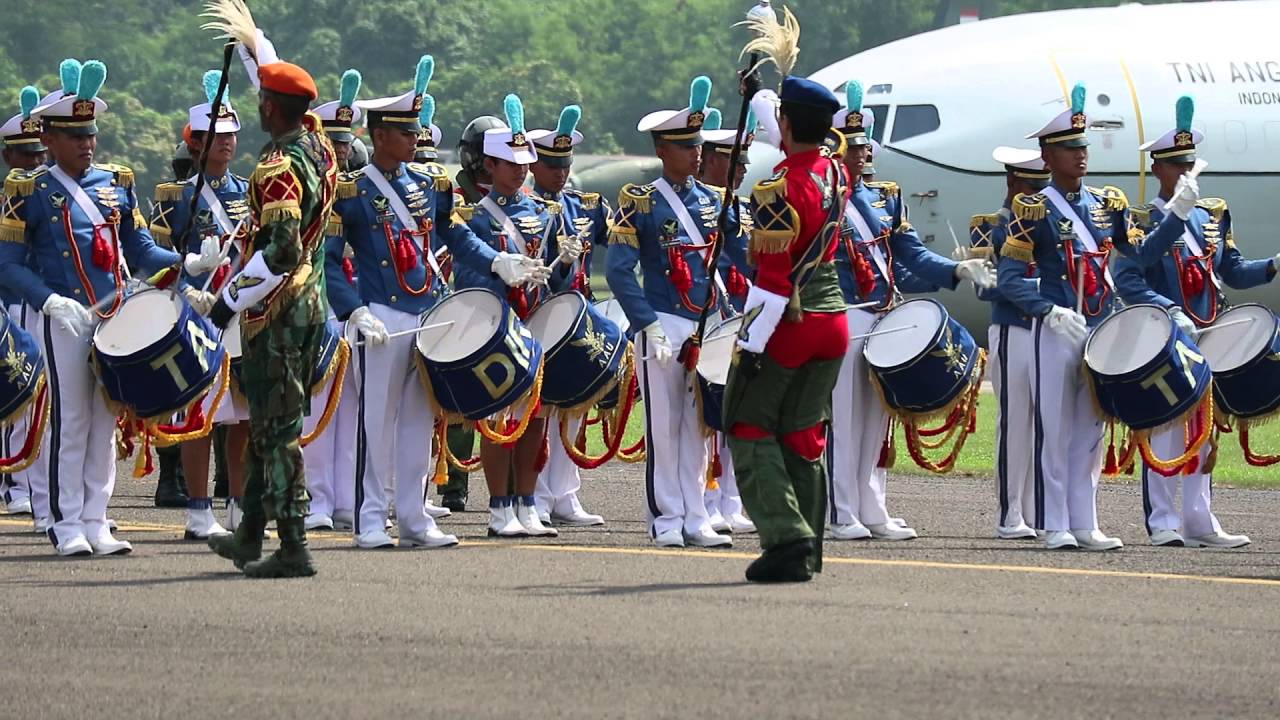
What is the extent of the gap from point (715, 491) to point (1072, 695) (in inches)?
214

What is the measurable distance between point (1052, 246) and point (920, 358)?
776mm

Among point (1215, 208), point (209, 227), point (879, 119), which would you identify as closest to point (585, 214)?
point (209, 227)

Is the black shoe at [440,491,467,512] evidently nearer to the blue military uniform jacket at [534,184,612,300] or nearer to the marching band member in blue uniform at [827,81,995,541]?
the blue military uniform jacket at [534,184,612,300]

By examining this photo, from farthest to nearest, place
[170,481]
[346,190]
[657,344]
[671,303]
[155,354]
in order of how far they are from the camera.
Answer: [170,481] < [671,303] < [657,344] < [346,190] < [155,354]

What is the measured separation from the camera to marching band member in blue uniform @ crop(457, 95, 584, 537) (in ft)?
37.8

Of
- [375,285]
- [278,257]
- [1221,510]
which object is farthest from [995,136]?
[278,257]

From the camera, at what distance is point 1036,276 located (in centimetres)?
1141

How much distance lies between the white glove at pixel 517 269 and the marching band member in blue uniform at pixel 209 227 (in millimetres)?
1072

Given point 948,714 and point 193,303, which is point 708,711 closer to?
point 948,714

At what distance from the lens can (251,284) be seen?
9.17 metres

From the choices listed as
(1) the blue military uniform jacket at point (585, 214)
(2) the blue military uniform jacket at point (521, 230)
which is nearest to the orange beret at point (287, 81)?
(2) the blue military uniform jacket at point (521, 230)

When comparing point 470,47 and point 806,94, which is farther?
point 470,47

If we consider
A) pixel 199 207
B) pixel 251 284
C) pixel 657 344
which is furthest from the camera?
pixel 199 207

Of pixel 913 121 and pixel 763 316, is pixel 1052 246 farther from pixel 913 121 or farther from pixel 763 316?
pixel 913 121
